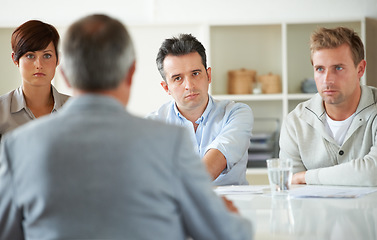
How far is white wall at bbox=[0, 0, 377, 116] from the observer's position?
439cm

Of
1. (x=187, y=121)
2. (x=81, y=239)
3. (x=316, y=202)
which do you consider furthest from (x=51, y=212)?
(x=187, y=121)

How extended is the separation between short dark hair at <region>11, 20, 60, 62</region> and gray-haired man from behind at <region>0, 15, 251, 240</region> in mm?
1571

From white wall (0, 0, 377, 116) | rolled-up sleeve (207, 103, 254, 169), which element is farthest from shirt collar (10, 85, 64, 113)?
white wall (0, 0, 377, 116)

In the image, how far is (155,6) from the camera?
462 centimetres

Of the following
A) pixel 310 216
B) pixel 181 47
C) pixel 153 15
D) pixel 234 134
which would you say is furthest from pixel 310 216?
pixel 153 15

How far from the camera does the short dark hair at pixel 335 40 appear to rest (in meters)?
2.34

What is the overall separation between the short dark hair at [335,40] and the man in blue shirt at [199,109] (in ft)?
1.50

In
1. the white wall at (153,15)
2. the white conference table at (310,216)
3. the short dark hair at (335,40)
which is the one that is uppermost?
the white wall at (153,15)

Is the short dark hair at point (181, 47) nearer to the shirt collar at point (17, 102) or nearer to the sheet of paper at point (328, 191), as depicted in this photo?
the shirt collar at point (17, 102)

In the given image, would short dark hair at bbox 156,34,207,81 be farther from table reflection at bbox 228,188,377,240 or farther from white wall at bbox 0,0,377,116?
white wall at bbox 0,0,377,116

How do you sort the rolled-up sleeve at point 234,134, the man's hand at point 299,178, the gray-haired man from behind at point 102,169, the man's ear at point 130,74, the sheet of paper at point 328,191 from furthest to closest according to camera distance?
1. the rolled-up sleeve at point 234,134
2. the man's hand at point 299,178
3. the sheet of paper at point 328,191
4. the man's ear at point 130,74
5. the gray-haired man from behind at point 102,169

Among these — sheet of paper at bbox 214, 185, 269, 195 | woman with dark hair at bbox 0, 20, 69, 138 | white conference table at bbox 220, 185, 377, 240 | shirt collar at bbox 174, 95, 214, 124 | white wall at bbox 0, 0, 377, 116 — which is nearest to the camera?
white conference table at bbox 220, 185, 377, 240

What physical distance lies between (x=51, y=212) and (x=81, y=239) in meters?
0.07

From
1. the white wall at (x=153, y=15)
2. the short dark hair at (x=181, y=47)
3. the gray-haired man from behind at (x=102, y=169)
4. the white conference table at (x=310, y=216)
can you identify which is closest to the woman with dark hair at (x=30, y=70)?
the short dark hair at (x=181, y=47)
